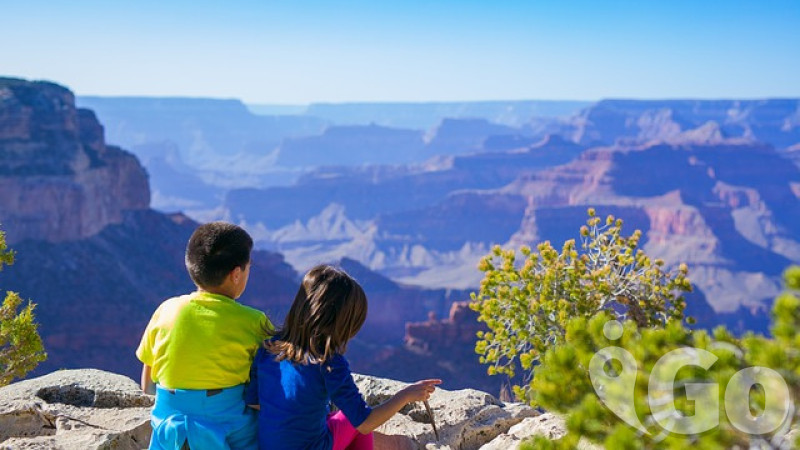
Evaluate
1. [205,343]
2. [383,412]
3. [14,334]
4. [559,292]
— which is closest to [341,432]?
[383,412]

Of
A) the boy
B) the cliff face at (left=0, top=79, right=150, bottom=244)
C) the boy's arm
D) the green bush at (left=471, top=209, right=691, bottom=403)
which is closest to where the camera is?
the boy

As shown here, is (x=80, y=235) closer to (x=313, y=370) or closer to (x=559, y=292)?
(x=559, y=292)

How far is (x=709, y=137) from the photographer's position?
17675 centimetres

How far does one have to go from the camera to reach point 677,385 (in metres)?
2.21

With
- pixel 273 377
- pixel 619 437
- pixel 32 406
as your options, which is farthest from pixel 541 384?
pixel 32 406

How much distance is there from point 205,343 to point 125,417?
244 cm

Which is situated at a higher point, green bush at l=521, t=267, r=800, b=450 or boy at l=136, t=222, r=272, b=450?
green bush at l=521, t=267, r=800, b=450

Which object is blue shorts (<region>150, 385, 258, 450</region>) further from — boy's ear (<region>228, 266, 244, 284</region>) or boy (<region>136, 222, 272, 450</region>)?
boy's ear (<region>228, 266, 244, 284</region>)

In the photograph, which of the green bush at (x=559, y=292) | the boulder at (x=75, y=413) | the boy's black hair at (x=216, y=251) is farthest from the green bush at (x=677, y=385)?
the green bush at (x=559, y=292)

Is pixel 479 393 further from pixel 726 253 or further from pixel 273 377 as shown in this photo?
pixel 726 253

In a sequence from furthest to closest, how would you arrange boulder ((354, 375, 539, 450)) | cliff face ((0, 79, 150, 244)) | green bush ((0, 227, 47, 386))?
cliff face ((0, 79, 150, 244)), green bush ((0, 227, 47, 386)), boulder ((354, 375, 539, 450))

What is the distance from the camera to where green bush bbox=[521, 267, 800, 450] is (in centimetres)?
207

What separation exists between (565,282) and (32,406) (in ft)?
16.5

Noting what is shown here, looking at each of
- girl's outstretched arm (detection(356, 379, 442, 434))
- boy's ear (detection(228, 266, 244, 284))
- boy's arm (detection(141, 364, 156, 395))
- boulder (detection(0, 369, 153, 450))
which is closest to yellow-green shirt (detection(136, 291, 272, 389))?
boy's ear (detection(228, 266, 244, 284))
